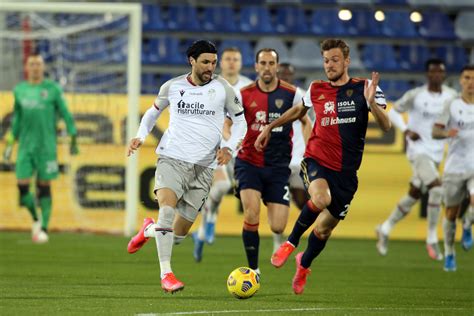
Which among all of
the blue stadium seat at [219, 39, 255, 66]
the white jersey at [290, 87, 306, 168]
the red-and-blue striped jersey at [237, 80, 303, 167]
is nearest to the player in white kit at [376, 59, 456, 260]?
the white jersey at [290, 87, 306, 168]

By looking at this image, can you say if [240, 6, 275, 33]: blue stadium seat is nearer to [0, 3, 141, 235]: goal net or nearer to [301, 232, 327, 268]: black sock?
[0, 3, 141, 235]: goal net

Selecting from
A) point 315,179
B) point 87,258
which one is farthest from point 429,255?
point 315,179

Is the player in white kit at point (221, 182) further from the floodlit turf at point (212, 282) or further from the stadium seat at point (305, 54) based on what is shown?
the stadium seat at point (305, 54)

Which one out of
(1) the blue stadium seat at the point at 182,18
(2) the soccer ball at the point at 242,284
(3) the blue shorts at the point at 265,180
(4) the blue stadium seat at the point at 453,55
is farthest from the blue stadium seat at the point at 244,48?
(2) the soccer ball at the point at 242,284

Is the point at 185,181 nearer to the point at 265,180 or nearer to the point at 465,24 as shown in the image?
the point at 265,180

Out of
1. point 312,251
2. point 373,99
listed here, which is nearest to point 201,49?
point 373,99

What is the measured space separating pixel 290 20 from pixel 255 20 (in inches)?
27.9

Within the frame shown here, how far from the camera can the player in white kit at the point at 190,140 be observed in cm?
908

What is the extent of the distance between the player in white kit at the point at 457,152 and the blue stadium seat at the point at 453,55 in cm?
818

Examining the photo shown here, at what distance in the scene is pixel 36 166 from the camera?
1574cm

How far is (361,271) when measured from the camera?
40.9 feet

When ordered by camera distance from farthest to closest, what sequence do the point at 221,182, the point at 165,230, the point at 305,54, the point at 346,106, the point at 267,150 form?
the point at 305,54 < the point at 221,182 < the point at 267,150 < the point at 346,106 < the point at 165,230

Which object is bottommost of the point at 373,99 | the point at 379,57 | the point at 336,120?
the point at 336,120

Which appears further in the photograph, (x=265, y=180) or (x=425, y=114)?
(x=425, y=114)
